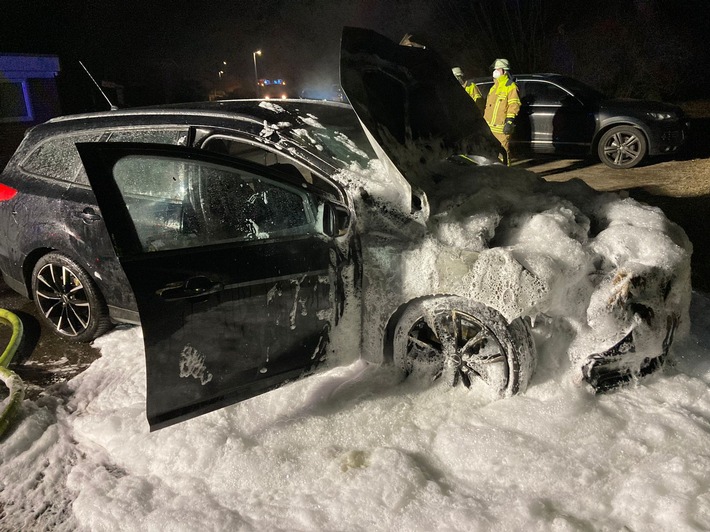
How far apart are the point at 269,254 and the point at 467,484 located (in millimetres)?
1415

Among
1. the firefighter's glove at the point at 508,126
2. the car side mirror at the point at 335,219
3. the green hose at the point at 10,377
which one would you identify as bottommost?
the green hose at the point at 10,377

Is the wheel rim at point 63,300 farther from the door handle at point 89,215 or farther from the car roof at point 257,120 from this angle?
the car roof at point 257,120

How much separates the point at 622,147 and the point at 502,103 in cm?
→ 230

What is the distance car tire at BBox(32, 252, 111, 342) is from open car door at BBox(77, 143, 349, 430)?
Result: 120cm

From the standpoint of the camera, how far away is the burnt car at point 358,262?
2.35 m

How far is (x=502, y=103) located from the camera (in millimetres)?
7543

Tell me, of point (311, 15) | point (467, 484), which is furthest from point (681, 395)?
point (311, 15)

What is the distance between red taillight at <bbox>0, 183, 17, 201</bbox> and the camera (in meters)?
3.83

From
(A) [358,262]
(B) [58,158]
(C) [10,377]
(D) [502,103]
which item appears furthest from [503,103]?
(C) [10,377]

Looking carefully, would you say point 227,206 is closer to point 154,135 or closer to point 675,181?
point 154,135

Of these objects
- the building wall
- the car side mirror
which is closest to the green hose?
the car side mirror

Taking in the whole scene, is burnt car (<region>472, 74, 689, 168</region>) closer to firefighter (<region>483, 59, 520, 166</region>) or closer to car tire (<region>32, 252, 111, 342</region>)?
firefighter (<region>483, 59, 520, 166</region>)

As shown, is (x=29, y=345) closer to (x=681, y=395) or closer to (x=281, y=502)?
(x=281, y=502)

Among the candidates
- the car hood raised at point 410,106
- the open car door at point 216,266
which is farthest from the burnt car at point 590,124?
the open car door at point 216,266
